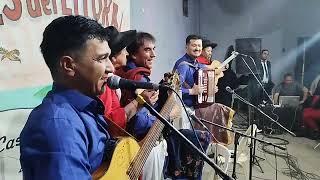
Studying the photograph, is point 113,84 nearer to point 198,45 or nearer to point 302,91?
point 198,45

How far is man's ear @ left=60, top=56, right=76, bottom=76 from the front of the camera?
106cm

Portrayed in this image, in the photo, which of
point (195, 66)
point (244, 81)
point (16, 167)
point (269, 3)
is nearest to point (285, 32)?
point (269, 3)

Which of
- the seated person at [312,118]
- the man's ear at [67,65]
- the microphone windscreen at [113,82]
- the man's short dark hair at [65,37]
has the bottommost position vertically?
the seated person at [312,118]

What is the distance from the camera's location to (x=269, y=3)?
861cm

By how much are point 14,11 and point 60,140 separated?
43.9 inches

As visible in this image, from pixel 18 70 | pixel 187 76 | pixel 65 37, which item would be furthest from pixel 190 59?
pixel 65 37

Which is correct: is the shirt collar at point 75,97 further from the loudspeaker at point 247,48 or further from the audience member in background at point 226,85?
the loudspeaker at point 247,48

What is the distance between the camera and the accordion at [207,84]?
3.48 m

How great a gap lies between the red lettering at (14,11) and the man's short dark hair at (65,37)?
0.74 meters

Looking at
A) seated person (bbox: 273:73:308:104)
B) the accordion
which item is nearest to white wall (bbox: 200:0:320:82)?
seated person (bbox: 273:73:308:104)

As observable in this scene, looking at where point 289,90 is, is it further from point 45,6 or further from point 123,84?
point 123,84

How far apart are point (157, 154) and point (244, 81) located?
5.64 m

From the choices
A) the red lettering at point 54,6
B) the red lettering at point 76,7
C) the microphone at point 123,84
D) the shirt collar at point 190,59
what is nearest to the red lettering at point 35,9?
the red lettering at point 54,6

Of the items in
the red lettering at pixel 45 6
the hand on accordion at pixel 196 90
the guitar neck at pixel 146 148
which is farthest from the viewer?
the hand on accordion at pixel 196 90
